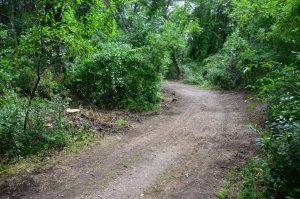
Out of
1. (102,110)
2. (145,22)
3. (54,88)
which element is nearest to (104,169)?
(102,110)

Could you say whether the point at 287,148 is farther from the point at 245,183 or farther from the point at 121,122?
the point at 121,122

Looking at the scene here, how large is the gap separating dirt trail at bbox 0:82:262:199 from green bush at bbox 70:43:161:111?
1.98 m

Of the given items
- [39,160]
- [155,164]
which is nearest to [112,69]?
[39,160]

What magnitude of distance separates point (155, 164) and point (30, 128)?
3256 mm

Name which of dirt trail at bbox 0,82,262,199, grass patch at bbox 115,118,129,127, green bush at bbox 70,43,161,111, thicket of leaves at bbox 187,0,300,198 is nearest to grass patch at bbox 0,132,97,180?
dirt trail at bbox 0,82,262,199

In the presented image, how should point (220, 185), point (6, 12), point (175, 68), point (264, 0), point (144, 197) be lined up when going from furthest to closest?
point (175, 68) → point (6, 12) → point (264, 0) → point (220, 185) → point (144, 197)

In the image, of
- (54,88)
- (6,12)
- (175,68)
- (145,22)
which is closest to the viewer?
(54,88)

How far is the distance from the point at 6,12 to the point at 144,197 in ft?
42.1

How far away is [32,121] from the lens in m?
6.43

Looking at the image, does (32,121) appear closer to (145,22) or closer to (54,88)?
(54,88)

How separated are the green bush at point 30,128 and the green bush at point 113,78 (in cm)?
285

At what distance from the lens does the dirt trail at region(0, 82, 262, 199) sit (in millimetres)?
4551

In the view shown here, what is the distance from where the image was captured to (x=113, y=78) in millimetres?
9820

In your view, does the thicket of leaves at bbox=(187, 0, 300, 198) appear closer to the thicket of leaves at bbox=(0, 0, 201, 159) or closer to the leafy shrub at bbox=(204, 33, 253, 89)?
the leafy shrub at bbox=(204, 33, 253, 89)
